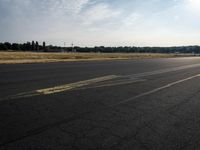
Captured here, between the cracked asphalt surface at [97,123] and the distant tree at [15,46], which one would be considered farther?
the distant tree at [15,46]

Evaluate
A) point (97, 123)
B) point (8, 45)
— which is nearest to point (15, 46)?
point (8, 45)

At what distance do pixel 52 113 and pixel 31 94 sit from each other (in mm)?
2283

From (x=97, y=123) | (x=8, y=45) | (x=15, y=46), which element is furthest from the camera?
(x=15, y=46)

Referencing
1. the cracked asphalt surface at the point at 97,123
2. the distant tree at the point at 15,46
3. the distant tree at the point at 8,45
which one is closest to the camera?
the cracked asphalt surface at the point at 97,123

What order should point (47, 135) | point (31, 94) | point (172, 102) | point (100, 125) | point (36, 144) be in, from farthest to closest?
1. point (31, 94)
2. point (172, 102)
3. point (100, 125)
4. point (47, 135)
5. point (36, 144)

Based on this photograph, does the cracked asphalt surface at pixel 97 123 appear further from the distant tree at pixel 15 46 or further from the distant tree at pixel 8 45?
the distant tree at pixel 15 46

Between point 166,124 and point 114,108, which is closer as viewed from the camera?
point 166,124

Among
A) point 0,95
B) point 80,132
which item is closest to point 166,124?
→ point 80,132

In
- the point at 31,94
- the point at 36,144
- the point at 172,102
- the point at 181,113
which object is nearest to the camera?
the point at 36,144

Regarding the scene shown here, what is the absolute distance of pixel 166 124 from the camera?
449cm

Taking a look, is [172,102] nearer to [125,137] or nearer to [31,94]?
[125,137]

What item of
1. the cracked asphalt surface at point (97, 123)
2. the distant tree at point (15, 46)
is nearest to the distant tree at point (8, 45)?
the distant tree at point (15, 46)

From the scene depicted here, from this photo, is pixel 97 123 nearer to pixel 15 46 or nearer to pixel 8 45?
pixel 8 45

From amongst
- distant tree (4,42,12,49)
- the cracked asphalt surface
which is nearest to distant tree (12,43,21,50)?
distant tree (4,42,12,49)
